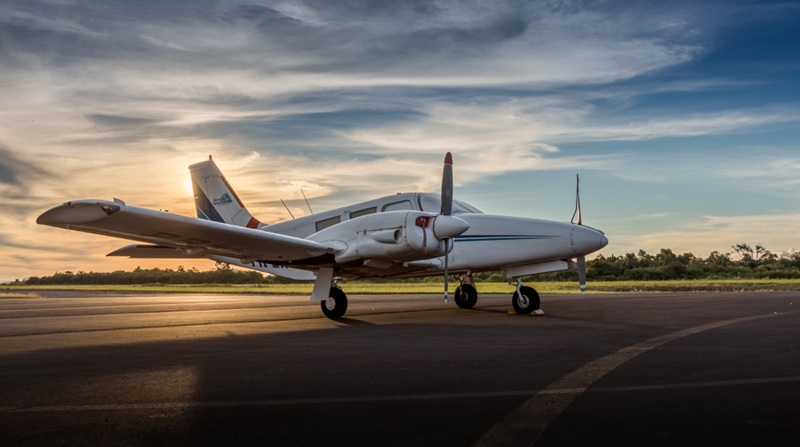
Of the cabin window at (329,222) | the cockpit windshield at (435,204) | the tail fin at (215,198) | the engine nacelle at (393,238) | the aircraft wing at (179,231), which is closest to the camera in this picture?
the aircraft wing at (179,231)

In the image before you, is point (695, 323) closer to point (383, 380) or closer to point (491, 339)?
point (491, 339)

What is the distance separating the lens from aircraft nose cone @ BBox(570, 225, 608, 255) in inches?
649

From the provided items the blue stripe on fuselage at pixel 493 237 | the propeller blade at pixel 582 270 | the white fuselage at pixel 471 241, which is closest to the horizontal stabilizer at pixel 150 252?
the white fuselage at pixel 471 241

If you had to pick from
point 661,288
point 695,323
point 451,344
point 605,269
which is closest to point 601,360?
point 451,344

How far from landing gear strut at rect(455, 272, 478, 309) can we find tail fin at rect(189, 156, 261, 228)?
789cm

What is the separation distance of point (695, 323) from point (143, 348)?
1034cm

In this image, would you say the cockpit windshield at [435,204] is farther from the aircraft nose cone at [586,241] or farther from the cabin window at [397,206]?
the aircraft nose cone at [586,241]

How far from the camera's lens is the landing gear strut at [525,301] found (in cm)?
1731

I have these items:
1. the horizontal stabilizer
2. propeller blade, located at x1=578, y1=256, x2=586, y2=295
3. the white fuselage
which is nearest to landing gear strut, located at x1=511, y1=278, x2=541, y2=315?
the white fuselage

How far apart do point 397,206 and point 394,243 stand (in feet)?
7.76

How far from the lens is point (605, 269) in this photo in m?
64.1

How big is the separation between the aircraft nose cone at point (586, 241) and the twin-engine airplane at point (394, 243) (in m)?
0.02

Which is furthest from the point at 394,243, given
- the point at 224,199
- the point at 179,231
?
the point at 224,199

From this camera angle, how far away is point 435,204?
710 inches
